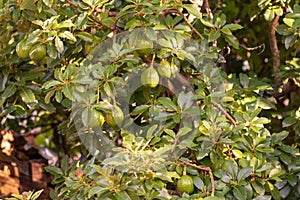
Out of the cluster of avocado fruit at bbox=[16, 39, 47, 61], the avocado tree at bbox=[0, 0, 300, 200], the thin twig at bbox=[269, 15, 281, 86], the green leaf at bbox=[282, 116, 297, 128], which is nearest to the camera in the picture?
the avocado tree at bbox=[0, 0, 300, 200]

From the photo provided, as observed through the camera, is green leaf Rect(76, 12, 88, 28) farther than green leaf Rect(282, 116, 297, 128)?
No

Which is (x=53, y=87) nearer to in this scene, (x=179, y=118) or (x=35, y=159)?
(x=179, y=118)

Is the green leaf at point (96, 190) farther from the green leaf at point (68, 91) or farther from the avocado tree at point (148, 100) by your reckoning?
the green leaf at point (68, 91)

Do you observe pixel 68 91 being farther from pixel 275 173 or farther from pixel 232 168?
pixel 275 173

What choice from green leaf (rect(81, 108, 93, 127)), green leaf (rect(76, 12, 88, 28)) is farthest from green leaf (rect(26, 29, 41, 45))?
green leaf (rect(81, 108, 93, 127))

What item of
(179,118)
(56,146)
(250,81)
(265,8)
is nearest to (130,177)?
(179,118)

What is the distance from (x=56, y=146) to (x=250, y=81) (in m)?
1.11

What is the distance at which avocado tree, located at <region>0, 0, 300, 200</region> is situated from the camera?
4.77ft

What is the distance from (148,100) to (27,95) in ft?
1.32

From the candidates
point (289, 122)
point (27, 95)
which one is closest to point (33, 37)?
point (27, 95)

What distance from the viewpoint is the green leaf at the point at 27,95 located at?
69.5 inches

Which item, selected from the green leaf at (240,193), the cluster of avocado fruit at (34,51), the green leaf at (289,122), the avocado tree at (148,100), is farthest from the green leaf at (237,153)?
the cluster of avocado fruit at (34,51)

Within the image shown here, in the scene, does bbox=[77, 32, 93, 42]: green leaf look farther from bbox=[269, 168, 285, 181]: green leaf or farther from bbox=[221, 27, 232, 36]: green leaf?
bbox=[269, 168, 285, 181]: green leaf

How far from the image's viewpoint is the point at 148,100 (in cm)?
161
